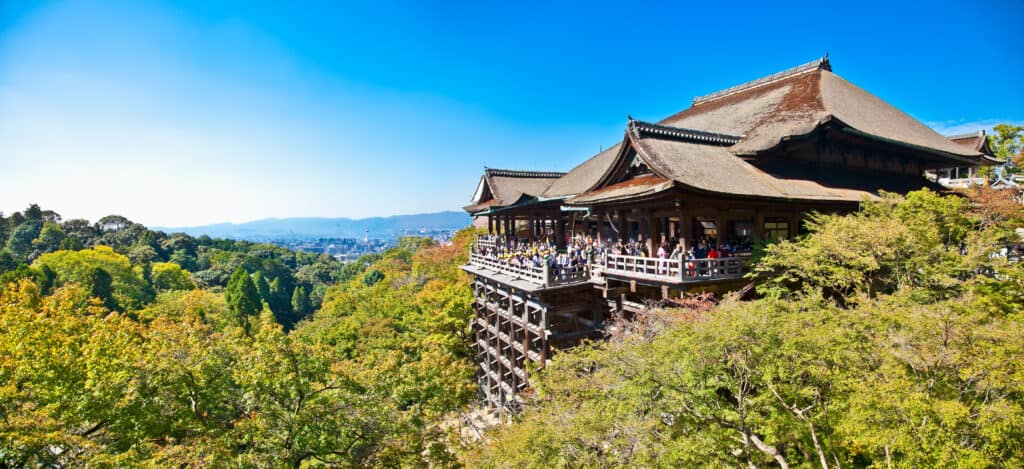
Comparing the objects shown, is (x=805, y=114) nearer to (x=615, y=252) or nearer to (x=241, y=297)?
(x=615, y=252)

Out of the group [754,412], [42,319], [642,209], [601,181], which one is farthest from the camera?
[601,181]

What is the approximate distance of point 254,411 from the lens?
12508 millimetres

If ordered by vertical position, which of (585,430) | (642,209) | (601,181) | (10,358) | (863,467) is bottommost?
(863,467)

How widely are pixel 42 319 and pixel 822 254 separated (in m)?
24.0

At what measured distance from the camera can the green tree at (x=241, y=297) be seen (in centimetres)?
5647

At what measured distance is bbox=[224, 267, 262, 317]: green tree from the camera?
56469 millimetres

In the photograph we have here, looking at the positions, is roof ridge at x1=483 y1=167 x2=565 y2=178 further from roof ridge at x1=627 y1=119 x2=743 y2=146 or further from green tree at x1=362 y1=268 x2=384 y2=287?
green tree at x1=362 y1=268 x2=384 y2=287

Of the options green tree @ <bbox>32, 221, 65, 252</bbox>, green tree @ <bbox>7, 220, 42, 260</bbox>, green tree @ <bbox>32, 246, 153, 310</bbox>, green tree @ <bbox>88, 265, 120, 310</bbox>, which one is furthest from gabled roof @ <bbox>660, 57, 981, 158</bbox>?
green tree @ <bbox>7, 220, 42, 260</bbox>

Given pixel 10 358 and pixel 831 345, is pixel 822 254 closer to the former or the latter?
pixel 831 345

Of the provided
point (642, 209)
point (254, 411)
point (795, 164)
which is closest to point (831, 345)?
point (642, 209)

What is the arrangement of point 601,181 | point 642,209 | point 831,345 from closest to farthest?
point 831,345 < point 642,209 < point 601,181

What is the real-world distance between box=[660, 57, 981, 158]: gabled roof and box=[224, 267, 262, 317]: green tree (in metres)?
55.4

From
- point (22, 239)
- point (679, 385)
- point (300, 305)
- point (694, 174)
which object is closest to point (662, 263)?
point (694, 174)

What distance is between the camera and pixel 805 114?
20156mm
